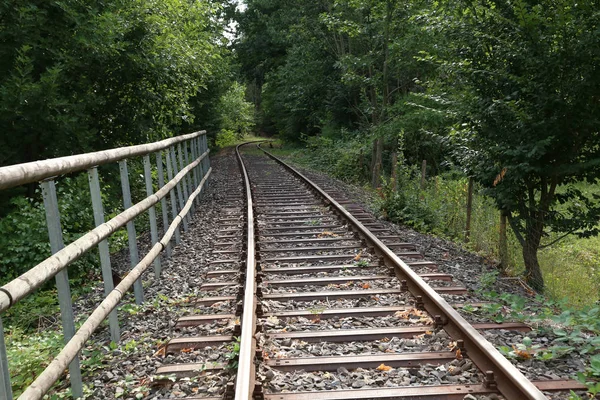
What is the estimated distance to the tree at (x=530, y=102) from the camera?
17.7 feet

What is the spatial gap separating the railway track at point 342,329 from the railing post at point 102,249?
21.5 inches

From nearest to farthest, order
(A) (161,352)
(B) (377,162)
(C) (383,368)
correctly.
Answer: (C) (383,368) < (A) (161,352) < (B) (377,162)

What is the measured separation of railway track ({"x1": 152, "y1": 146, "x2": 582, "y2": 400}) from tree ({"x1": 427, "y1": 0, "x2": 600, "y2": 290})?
4.86 ft

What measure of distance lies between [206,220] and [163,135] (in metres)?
3.04

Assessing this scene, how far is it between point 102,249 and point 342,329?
2052mm

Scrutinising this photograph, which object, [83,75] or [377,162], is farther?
[377,162]

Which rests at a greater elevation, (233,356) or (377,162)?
(377,162)

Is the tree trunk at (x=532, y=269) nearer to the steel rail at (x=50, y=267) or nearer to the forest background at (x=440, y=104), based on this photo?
the forest background at (x=440, y=104)

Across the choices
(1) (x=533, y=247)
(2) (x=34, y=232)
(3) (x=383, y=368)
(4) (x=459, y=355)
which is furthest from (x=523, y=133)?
(2) (x=34, y=232)

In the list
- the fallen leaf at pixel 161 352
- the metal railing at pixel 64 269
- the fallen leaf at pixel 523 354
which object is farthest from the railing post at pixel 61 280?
the fallen leaf at pixel 523 354

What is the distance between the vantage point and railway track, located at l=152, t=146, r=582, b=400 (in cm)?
312

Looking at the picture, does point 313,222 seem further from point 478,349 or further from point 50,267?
point 50,267

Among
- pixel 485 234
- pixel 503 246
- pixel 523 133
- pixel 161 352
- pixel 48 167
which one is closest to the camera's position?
pixel 48 167

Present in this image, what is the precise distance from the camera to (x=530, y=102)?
589 cm
